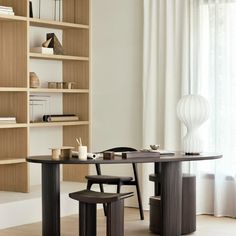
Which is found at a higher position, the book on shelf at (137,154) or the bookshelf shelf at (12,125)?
the bookshelf shelf at (12,125)

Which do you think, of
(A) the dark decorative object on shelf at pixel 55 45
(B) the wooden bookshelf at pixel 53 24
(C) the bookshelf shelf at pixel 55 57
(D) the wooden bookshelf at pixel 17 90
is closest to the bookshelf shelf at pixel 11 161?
Result: (D) the wooden bookshelf at pixel 17 90

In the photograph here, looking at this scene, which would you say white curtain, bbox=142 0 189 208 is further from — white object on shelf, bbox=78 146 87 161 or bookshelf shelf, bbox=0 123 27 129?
white object on shelf, bbox=78 146 87 161

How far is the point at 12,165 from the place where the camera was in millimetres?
7148

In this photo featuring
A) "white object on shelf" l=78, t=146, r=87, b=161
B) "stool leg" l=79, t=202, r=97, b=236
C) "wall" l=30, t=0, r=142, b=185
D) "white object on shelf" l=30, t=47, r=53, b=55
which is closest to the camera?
"stool leg" l=79, t=202, r=97, b=236

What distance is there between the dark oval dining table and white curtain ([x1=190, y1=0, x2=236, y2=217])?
3.21ft

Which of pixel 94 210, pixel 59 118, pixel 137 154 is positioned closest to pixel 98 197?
pixel 94 210

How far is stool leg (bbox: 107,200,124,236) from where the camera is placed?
5.23 m

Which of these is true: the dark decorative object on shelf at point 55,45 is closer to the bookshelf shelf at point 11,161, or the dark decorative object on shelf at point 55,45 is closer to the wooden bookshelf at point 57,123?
the wooden bookshelf at point 57,123

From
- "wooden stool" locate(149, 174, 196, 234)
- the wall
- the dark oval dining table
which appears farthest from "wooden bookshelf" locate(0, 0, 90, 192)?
"wooden stool" locate(149, 174, 196, 234)

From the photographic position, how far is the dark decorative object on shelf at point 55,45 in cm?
750

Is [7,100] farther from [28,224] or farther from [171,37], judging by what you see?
[171,37]

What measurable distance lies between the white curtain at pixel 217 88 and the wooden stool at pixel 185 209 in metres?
0.83

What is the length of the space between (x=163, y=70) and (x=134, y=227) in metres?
1.81

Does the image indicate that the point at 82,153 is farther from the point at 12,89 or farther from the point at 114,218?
the point at 12,89
